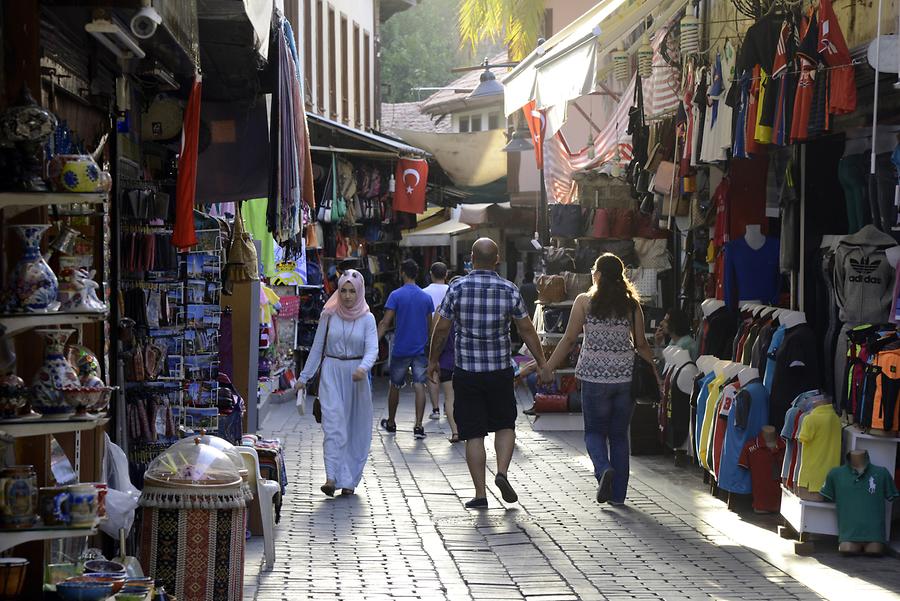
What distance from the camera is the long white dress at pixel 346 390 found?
475 inches

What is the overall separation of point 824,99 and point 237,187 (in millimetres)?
4347

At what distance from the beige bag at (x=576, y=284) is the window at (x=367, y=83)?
68.5ft

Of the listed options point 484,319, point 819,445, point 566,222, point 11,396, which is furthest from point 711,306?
point 11,396

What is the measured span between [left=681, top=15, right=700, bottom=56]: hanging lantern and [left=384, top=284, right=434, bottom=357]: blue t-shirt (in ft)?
16.3

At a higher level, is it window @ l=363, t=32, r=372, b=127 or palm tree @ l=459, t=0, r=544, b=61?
window @ l=363, t=32, r=372, b=127

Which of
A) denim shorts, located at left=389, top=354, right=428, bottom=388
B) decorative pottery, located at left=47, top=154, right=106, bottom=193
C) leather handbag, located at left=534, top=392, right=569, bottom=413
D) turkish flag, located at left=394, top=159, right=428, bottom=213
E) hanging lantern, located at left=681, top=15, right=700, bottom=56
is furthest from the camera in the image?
turkish flag, located at left=394, top=159, right=428, bottom=213

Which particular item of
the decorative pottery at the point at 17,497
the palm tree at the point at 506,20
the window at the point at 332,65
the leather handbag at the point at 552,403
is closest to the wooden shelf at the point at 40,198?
the decorative pottery at the point at 17,497

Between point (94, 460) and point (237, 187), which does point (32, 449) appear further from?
point (237, 187)

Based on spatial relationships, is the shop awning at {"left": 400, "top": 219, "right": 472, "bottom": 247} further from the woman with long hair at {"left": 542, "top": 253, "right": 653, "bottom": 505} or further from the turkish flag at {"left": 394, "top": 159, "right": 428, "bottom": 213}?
the woman with long hair at {"left": 542, "top": 253, "right": 653, "bottom": 505}

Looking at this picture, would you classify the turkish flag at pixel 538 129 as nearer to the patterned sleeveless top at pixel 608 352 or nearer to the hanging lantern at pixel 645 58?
the hanging lantern at pixel 645 58

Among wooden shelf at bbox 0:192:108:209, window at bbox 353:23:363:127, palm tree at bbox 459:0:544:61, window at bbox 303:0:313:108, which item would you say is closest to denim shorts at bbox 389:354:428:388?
Result: palm tree at bbox 459:0:544:61

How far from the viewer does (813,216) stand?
40.3 feet

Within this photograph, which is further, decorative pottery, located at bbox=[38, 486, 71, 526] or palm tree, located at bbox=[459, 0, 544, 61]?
palm tree, located at bbox=[459, 0, 544, 61]

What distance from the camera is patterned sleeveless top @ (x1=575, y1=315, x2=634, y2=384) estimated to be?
37.8 feet
